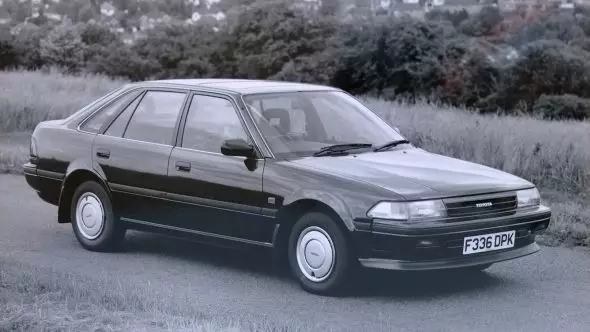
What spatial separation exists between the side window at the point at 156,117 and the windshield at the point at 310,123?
68 centimetres

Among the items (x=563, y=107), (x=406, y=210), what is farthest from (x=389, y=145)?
(x=563, y=107)

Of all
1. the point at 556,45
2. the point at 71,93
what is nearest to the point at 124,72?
the point at 71,93

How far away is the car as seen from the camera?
7.30m

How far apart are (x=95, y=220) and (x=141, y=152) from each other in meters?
0.78

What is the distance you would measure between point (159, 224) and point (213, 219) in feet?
2.11

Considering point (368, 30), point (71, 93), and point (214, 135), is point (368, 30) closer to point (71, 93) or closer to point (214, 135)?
point (71, 93)

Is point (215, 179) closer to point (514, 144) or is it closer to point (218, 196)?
point (218, 196)

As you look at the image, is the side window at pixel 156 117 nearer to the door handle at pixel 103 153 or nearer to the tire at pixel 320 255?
the door handle at pixel 103 153

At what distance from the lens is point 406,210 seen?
7180 millimetres

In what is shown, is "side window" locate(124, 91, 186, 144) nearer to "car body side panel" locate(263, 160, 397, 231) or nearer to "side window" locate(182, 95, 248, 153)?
"side window" locate(182, 95, 248, 153)

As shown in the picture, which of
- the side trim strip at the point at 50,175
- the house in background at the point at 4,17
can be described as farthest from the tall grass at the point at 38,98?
the side trim strip at the point at 50,175

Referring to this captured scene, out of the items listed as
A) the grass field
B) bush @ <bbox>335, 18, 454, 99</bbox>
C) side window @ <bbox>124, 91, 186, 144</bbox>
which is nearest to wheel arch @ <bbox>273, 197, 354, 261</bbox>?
side window @ <bbox>124, 91, 186, 144</bbox>

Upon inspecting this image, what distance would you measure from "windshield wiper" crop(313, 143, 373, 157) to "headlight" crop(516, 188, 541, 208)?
3.87 feet

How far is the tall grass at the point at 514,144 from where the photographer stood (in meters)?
13.7
